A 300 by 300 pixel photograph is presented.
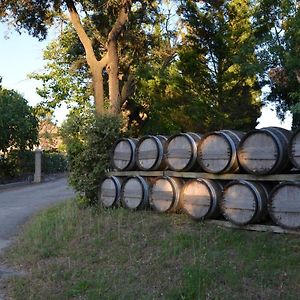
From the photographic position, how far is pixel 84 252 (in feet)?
25.1

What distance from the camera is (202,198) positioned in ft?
25.1

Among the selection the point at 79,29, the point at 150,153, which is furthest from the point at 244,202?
the point at 79,29

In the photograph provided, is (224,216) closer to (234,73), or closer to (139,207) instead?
(139,207)

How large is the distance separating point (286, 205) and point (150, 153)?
292 cm

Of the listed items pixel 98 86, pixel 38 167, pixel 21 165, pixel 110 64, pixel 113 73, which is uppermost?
pixel 110 64

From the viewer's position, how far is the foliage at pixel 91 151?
398 inches

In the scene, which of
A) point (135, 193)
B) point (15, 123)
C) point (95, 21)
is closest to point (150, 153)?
point (135, 193)

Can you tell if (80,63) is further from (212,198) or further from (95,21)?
(212,198)

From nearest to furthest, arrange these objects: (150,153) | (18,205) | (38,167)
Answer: (150,153) → (18,205) → (38,167)

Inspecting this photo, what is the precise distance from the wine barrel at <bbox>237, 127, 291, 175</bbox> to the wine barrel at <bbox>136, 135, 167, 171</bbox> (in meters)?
1.80

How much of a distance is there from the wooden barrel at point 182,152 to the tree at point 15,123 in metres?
16.5

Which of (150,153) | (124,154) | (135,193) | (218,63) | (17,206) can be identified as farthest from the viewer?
(218,63)

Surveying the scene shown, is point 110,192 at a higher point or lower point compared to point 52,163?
lower

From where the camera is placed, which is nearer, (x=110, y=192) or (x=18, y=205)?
(x=110, y=192)
